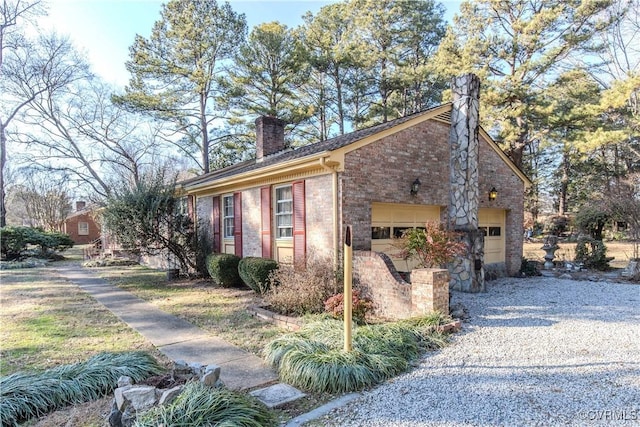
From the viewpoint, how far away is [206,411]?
3014mm

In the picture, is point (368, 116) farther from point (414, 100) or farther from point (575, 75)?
point (575, 75)

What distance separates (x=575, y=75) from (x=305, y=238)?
693 inches

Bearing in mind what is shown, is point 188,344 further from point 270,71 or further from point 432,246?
point 270,71

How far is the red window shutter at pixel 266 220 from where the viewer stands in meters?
10.3

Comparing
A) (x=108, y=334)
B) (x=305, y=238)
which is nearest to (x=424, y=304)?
(x=305, y=238)

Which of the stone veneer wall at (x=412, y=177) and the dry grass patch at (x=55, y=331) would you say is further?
the stone veneer wall at (x=412, y=177)

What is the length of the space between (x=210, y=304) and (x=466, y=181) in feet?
22.7

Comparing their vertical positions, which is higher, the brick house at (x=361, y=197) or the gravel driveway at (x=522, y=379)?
the brick house at (x=361, y=197)

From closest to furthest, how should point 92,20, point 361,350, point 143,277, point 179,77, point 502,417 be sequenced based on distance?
point 502,417
point 361,350
point 92,20
point 143,277
point 179,77

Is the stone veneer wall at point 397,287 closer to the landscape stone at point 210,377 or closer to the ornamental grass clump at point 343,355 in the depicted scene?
the ornamental grass clump at point 343,355

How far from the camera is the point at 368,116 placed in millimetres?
24328

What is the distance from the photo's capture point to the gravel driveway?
10.8ft

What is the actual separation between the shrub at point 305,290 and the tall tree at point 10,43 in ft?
73.7

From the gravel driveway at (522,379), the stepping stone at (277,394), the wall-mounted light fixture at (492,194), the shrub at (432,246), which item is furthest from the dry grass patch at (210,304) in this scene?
the wall-mounted light fixture at (492,194)
